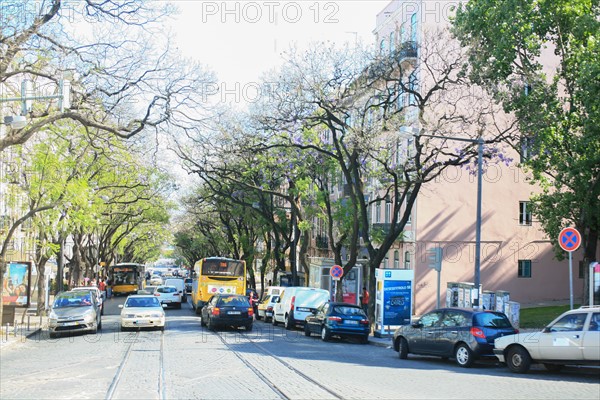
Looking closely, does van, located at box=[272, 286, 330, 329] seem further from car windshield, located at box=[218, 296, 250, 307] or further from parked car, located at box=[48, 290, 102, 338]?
parked car, located at box=[48, 290, 102, 338]

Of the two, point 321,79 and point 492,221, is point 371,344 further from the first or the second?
point 492,221

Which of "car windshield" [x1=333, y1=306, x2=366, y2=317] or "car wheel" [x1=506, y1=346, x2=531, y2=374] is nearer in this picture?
"car wheel" [x1=506, y1=346, x2=531, y2=374]

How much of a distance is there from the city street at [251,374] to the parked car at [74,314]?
2.32 meters

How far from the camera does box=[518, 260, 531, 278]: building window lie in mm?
41250

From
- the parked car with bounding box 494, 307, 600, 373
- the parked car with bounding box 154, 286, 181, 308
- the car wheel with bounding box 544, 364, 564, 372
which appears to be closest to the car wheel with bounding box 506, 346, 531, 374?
the parked car with bounding box 494, 307, 600, 373

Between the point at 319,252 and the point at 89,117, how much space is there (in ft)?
140

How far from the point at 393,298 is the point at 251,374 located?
1398 cm

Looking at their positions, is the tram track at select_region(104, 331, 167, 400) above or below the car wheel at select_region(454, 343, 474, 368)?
below

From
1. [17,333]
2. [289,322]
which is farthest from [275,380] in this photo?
[289,322]

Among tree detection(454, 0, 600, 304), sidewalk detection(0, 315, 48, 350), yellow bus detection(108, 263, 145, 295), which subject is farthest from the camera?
yellow bus detection(108, 263, 145, 295)

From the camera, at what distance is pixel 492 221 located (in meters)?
41.0

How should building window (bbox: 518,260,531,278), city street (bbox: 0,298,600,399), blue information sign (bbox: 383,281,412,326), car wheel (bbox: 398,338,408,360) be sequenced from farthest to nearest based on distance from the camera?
1. building window (bbox: 518,260,531,278)
2. blue information sign (bbox: 383,281,412,326)
3. car wheel (bbox: 398,338,408,360)
4. city street (bbox: 0,298,600,399)

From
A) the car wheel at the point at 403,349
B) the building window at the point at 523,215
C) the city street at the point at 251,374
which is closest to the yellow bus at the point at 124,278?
the building window at the point at 523,215

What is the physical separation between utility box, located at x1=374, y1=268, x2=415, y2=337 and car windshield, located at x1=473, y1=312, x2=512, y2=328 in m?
9.65
